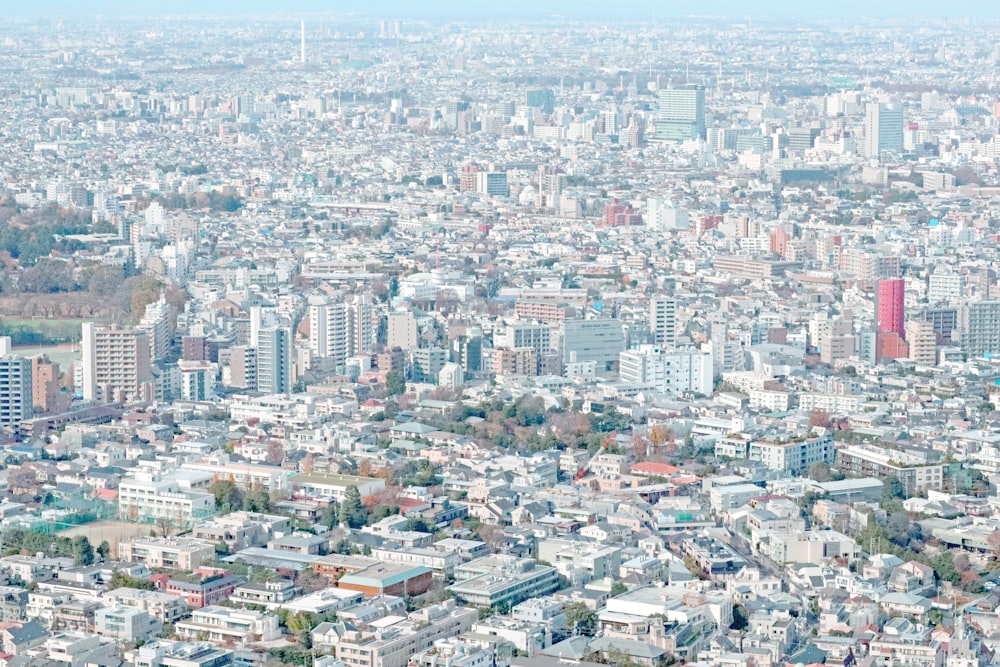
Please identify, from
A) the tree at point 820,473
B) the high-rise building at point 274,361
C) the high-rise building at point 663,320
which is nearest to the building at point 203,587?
the tree at point 820,473

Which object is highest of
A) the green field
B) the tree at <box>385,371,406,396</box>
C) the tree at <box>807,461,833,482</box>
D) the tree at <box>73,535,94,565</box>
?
the tree at <box>73,535,94,565</box>

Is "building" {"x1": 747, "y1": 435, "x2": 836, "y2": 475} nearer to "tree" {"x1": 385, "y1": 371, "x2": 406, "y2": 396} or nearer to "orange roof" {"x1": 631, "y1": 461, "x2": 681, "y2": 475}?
"orange roof" {"x1": 631, "y1": 461, "x2": 681, "y2": 475}

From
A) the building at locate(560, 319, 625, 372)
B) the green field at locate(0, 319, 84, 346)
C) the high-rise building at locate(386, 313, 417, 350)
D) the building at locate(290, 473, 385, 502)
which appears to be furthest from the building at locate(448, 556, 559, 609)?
the green field at locate(0, 319, 84, 346)

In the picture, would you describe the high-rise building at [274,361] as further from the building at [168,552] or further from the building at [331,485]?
the building at [168,552]

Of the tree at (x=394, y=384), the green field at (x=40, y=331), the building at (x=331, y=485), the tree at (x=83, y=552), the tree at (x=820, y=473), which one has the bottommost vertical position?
the green field at (x=40, y=331)

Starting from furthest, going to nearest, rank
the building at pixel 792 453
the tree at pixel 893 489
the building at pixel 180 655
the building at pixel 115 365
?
the building at pixel 115 365
the building at pixel 792 453
the tree at pixel 893 489
the building at pixel 180 655

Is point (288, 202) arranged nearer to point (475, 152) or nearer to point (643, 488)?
point (475, 152)
